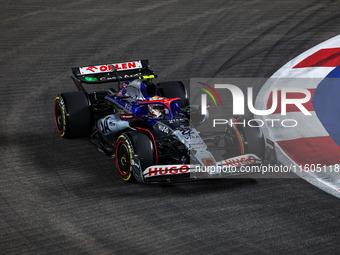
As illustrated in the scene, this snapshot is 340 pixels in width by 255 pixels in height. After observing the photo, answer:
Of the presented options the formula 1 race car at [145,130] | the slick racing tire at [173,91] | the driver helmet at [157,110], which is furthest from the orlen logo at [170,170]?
the slick racing tire at [173,91]

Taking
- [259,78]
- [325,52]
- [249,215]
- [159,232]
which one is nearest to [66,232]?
[159,232]

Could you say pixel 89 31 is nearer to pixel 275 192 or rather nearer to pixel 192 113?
pixel 192 113

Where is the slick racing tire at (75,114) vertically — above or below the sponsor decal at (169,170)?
above

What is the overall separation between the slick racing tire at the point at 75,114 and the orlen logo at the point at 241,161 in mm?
2976

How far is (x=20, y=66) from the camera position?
489 inches

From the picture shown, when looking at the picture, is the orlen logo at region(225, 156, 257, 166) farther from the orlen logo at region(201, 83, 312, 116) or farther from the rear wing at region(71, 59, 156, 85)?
the orlen logo at region(201, 83, 312, 116)

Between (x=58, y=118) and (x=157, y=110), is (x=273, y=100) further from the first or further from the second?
(x=58, y=118)

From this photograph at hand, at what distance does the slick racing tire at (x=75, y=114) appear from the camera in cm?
901

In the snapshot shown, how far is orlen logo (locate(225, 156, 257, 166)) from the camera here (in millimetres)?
7160

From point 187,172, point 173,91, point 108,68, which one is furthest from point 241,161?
point 108,68

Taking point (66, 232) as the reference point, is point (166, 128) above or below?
above

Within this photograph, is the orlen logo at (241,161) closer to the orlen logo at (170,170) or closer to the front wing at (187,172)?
the front wing at (187,172)

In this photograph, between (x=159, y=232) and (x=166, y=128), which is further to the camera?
(x=166, y=128)

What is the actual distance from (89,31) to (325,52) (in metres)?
6.18
